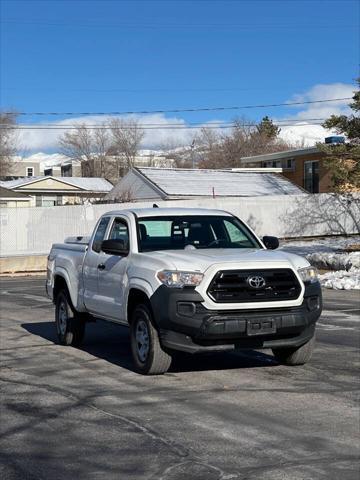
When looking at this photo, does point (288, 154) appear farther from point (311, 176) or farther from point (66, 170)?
point (66, 170)

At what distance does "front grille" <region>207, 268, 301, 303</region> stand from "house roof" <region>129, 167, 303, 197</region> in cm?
3208

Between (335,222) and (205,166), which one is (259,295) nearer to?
(335,222)

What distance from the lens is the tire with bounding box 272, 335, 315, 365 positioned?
820 cm

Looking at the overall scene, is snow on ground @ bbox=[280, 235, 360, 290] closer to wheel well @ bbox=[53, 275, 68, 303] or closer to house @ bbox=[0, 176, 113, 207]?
wheel well @ bbox=[53, 275, 68, 303]

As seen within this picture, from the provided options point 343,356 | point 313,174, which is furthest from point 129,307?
point 313,174

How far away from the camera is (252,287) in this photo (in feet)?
24.1

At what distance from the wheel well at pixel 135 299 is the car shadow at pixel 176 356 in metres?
0.76

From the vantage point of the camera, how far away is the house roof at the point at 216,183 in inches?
1618

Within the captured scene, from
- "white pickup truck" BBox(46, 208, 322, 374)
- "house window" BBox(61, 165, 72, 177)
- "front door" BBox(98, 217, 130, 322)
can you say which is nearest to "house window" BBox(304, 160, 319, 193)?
"white pickup truck" BBox(46, 208, 322, 374)

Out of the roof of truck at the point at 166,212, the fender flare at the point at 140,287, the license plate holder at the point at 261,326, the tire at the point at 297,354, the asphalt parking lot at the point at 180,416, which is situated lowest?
the asphalt parking lot at the point at 180,416

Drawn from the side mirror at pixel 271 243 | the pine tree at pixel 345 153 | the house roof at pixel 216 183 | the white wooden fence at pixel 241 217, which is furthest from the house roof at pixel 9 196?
the side mirror at pixel 271 243

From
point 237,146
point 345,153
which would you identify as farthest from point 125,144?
point 345,153

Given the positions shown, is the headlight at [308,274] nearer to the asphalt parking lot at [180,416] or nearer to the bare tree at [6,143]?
the asphalt parking lot at [180,416]

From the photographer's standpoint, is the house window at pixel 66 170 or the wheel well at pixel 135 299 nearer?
the wheel well at pixel 135 299
